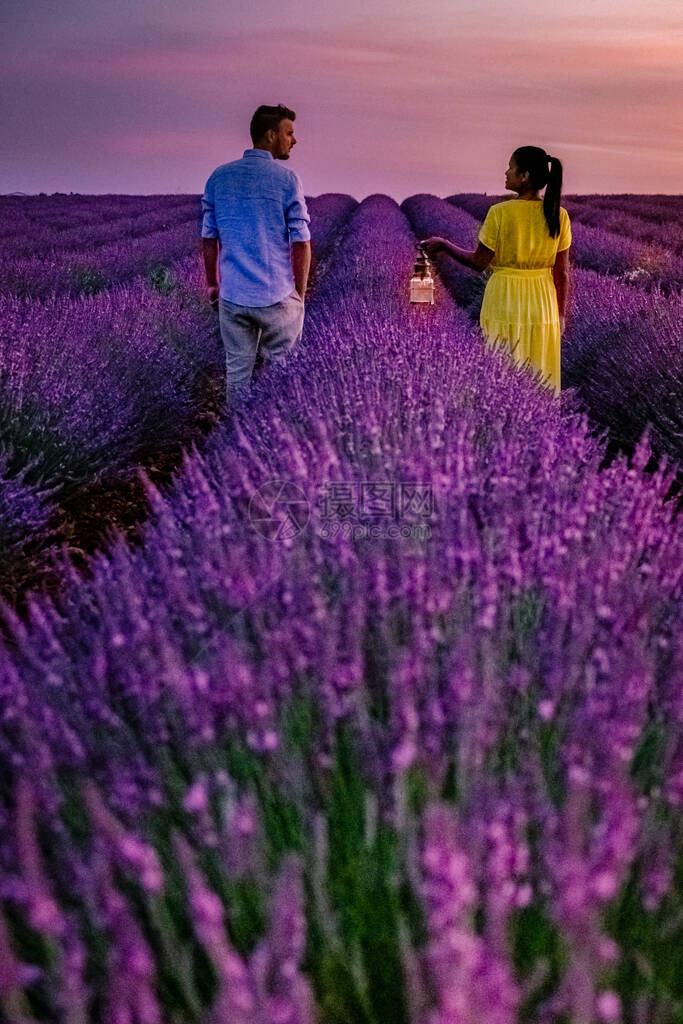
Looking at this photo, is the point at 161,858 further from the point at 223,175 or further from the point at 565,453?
the point at 223,175

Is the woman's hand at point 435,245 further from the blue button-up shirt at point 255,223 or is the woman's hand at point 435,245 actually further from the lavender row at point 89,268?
the lavender row at point 89,268

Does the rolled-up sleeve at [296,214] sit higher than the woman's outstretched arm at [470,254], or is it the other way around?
the rolled-up sleeve at [296,214]

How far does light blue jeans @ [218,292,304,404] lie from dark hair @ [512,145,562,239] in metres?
1.19

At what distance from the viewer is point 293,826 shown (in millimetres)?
1120

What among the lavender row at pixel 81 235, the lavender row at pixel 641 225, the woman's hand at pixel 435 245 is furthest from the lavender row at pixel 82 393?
the lavender row at pixel 641 225

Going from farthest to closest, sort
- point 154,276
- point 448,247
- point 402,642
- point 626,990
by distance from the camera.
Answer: point 154,276 < point 448,247 < point 402,642 < point 626,990

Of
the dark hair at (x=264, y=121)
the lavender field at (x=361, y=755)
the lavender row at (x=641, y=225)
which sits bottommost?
the lavender field at (x=361, y=755)

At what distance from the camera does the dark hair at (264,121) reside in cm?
378

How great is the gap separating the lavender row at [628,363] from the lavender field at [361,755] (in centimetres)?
222

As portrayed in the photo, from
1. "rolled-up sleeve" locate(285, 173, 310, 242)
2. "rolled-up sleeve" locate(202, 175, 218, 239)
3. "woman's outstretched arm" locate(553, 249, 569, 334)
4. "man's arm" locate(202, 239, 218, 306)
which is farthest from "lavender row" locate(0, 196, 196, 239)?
"woman's outstretched arm" locate(553, 249, 569, 334)

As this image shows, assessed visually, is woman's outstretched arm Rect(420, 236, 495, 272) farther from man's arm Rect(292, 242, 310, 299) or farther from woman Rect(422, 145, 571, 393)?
man's arm Rect(292, 242, 310, 299)

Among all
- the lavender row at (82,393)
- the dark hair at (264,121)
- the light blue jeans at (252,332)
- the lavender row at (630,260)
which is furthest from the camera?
the lavender row at (630,260)

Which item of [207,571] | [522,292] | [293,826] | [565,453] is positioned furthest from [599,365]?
[293,826]

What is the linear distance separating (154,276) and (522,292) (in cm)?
558
